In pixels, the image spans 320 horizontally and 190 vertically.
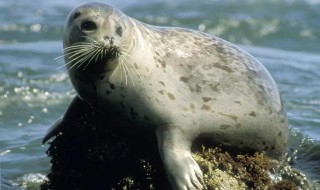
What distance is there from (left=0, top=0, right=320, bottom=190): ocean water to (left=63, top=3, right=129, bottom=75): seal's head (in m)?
1.70

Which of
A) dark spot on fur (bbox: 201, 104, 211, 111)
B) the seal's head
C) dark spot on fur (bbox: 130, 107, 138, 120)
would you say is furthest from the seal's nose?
dark spot on fur (bbox: 201, 104, 211, 111)

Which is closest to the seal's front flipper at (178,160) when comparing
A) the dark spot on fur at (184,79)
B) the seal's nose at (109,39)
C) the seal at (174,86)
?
the seal at (174,86)

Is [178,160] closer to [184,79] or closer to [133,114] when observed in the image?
[133,114]

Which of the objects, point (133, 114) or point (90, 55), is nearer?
point (90, 55)

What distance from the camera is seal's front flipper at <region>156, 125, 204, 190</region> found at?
6.74 meters

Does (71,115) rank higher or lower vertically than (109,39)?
lower

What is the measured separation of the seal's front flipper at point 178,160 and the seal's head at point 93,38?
69cm

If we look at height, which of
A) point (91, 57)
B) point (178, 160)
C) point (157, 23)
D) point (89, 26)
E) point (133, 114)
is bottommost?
point (178, 160)

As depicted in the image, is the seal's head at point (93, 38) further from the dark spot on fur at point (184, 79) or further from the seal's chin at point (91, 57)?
the dark spot on fur at point (184, 79)

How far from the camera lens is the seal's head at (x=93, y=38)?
6.70 metres

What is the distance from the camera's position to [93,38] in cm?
668

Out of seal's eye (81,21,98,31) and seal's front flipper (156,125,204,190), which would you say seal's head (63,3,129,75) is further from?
seal's front flipper (156,125,204,190)

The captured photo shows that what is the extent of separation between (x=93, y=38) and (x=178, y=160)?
1.13 metres

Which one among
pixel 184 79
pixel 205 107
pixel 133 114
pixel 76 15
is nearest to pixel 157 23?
pixel 184 79
